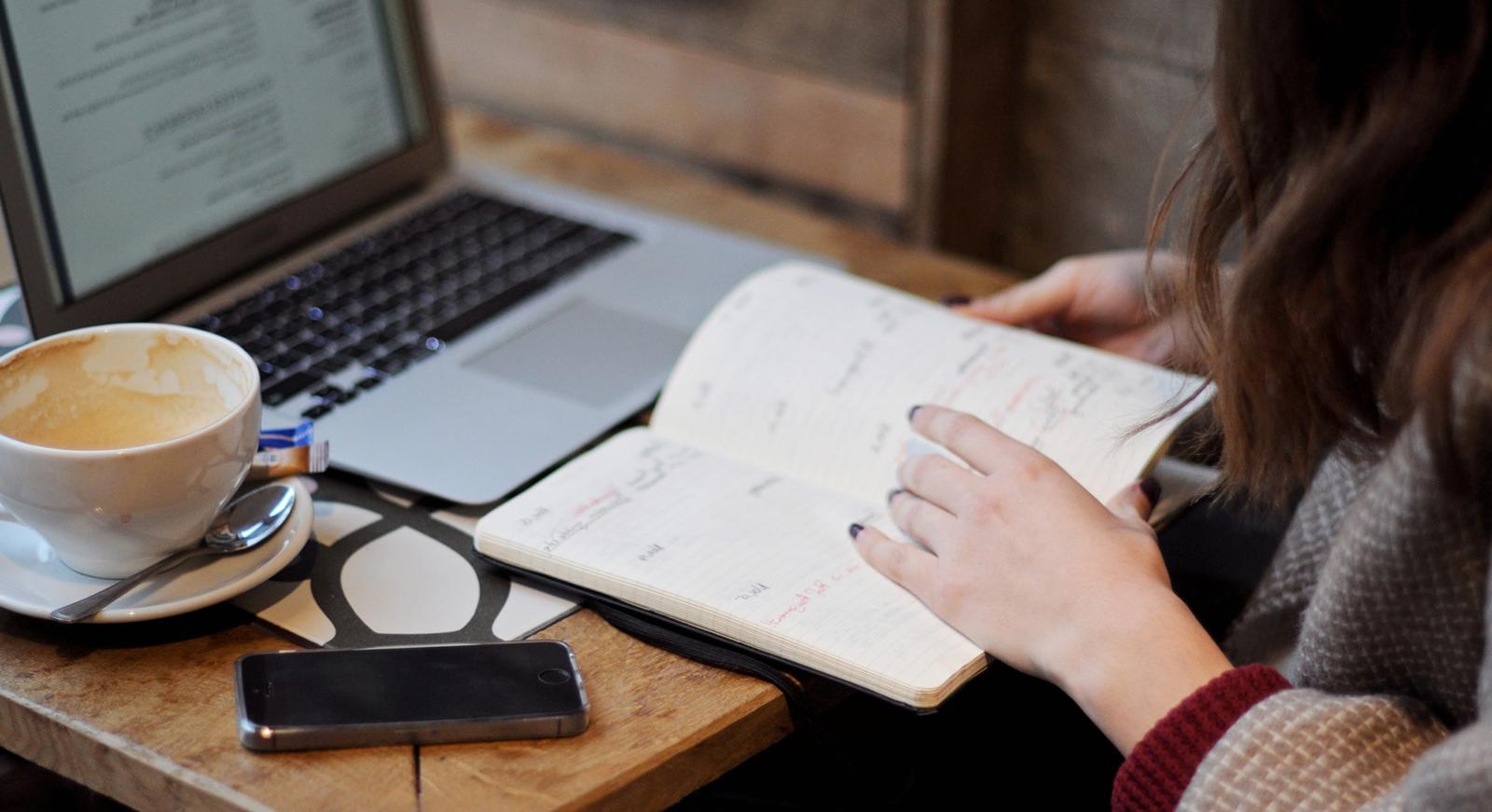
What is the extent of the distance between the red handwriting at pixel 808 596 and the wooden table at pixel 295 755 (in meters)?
0.03

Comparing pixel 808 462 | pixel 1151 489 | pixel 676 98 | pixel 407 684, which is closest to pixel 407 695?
pixel 407 684

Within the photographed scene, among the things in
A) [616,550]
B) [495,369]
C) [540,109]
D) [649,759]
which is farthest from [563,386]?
[540,109]

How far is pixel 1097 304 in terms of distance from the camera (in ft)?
2.90

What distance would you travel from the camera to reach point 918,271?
3.34 ft

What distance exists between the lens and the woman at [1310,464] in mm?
521

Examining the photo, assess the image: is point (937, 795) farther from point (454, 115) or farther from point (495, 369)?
point (454, 115)

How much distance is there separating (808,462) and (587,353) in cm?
18

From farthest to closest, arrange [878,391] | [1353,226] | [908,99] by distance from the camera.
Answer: [908,99], [878,391], [1353,226]

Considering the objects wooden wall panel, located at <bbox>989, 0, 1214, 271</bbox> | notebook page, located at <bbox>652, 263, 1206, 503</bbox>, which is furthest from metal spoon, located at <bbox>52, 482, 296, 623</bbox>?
wooden wall panel, located at <bbox>989, 0, 1214, 271</bbox>

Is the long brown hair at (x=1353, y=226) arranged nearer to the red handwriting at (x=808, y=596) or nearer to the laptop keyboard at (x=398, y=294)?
the red handwriting at (x=808, y=596)

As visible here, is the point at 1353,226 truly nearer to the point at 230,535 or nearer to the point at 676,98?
the point at 230,535

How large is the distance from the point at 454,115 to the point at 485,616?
792mm

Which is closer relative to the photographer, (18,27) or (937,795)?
(18,27)

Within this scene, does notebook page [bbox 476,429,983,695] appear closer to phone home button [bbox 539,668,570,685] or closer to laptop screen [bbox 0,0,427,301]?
phone home button [bbox 539,668,570,685]
